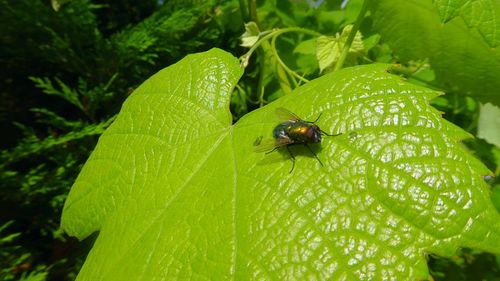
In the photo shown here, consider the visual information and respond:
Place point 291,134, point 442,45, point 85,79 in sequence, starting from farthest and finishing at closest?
point 85,79, point 442,45, point 291,134

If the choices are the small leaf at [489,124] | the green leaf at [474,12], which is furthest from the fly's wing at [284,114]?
the small leaf at [489,124]

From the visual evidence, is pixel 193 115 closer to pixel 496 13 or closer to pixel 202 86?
pixel 202 86

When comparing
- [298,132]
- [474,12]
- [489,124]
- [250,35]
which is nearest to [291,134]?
[298,132]

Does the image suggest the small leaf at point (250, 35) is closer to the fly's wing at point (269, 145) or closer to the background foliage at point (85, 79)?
the background foliage at point (85, 79)

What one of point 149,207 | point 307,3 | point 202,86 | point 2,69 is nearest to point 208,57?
point 202,86

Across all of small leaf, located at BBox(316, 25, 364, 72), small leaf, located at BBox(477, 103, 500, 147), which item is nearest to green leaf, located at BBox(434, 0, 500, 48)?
small leaf, located at BBox(316, 25, 364, 72)

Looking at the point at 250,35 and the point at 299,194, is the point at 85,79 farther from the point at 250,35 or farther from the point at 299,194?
the point at 299,194
